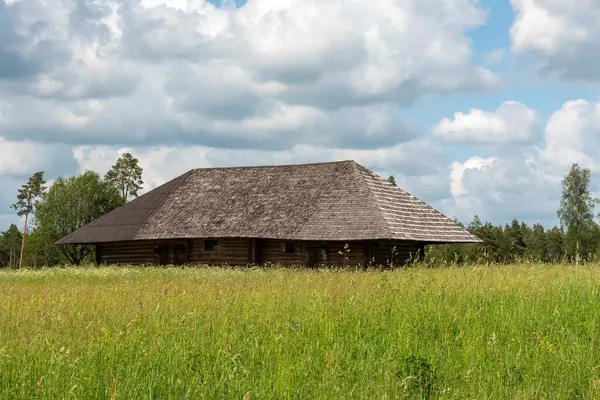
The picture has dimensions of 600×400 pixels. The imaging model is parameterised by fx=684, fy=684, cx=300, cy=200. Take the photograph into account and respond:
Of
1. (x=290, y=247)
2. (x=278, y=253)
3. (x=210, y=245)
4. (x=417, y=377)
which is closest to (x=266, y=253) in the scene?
(x=278, y=253)

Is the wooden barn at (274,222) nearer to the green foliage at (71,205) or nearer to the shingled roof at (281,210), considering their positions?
the shingled roof at (281,210)

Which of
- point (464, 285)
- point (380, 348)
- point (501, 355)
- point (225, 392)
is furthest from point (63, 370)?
point (464, 285)

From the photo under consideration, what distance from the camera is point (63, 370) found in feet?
20.3

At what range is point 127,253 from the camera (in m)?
39.9

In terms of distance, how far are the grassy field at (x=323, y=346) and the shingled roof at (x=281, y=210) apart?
20.9 meters

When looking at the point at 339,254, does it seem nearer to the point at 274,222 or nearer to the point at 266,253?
the point at 274,222

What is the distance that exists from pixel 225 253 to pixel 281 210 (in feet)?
12.6

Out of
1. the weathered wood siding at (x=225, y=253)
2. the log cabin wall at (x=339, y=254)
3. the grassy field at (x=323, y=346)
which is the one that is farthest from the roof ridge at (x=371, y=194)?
the grassy field at (x=323, y=346)

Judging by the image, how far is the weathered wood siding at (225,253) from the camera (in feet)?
117

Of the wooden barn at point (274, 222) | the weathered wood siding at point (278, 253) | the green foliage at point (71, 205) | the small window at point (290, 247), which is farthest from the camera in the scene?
the green foliage at point (71, 205)

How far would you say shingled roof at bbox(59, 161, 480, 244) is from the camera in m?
32.7

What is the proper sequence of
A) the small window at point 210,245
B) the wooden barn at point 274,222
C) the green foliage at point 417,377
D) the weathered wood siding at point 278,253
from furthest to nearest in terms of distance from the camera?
the small window at point 210,245 → the weathered wood siding at point 278,253 → the wooden barn at point 274,222 → the green foliage at point 417,377

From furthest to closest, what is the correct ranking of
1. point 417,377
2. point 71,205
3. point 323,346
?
point 71,205, point 323,346, point 417,377

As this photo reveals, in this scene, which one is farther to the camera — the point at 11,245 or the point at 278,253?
the point at 11,245
